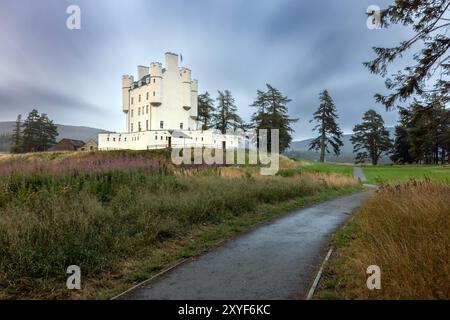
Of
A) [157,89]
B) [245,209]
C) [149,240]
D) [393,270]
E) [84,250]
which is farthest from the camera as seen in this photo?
[157,89]

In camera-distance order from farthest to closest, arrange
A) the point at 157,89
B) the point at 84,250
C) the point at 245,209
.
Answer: the point at 157,89 < the point at 245,209 < the point at 84,250

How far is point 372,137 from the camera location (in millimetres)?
89438

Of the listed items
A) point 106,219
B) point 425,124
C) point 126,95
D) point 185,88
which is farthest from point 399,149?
point 106,219

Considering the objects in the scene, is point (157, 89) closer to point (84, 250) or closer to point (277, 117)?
point (277, 117)

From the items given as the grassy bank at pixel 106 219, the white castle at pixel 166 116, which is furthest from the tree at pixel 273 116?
the grassy bank at pixel 106 219

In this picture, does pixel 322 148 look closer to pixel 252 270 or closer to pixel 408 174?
pixel 408 174

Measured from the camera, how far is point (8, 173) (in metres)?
11.6

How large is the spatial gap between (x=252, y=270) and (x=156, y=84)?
248 ft

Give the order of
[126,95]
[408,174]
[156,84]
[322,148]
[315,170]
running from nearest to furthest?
[315,170], [408,174], [156,84], [322,148], [126,95]

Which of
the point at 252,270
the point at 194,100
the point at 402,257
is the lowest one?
the point at 252,270

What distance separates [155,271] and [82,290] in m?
1.51

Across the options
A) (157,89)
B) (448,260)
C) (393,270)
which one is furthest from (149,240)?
(157,89)

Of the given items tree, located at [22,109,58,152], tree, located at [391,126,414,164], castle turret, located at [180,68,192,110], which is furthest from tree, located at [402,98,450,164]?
tree, located at [22,109,58,152]
